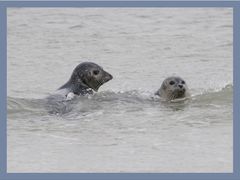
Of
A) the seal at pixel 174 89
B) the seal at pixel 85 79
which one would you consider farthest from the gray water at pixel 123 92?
the seal at pixel 85 79

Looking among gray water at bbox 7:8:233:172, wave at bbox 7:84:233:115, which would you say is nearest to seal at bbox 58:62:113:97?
wave at bbox 7:84:233:115

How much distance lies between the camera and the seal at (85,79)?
14312mm

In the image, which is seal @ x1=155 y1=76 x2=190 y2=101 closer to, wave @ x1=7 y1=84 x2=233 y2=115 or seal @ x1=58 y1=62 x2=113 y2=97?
wave @ x1=7 y1=84 x2=233 y2=115

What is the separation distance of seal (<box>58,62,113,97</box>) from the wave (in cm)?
21

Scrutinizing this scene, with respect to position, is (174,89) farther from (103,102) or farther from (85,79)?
(85,79)

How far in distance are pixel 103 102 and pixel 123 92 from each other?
4.37 feet

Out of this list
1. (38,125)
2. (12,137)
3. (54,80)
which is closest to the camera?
(12,137)

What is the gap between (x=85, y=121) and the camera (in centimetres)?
1243

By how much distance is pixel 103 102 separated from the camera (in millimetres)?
13742

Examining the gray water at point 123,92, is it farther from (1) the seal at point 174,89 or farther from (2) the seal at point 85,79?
(2) the seal at point 85,79

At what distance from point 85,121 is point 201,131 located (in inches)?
71.4

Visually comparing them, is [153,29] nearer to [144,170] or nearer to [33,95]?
[33,95]

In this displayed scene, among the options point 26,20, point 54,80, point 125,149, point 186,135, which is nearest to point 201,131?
point 186,135

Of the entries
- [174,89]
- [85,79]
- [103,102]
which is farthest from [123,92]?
[103,102]
